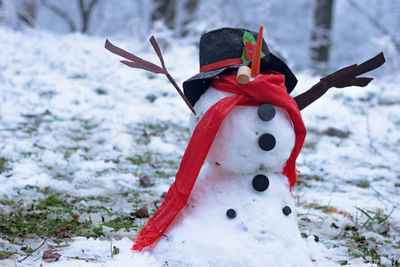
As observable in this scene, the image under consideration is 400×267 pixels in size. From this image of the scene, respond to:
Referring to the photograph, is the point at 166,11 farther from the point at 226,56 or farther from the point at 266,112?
the point at 266,112

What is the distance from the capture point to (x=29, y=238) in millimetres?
2174

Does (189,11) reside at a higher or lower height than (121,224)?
higher

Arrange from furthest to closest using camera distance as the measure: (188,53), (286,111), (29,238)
→ (188,53), (29,238), (286,111)

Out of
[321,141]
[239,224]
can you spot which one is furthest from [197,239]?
[321,141]

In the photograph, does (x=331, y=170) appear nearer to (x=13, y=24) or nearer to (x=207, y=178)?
(x=207, y=178)

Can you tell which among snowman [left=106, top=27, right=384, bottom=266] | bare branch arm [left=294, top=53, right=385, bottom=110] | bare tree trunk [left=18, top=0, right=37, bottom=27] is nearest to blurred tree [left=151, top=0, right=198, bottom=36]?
bare tree trunk [left=18, top=0, right=37, bottom=27]

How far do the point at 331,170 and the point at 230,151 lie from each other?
253 cm

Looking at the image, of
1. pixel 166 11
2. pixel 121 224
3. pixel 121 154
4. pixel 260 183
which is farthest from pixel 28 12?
pixel 260 183

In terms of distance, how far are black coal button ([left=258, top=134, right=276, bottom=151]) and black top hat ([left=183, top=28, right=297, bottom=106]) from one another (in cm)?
36

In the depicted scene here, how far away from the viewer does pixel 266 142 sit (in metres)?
1.79

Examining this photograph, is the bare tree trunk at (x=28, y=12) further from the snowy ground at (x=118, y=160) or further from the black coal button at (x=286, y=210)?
A: the black coal button at (x=286, y=210)

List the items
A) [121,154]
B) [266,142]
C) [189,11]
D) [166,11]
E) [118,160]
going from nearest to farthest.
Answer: [266,142]
[118,160]
[121,154]
[189,11]
[166,11]

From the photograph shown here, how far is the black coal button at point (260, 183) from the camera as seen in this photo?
6.10 ft

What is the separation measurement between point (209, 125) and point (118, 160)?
2.18 m
